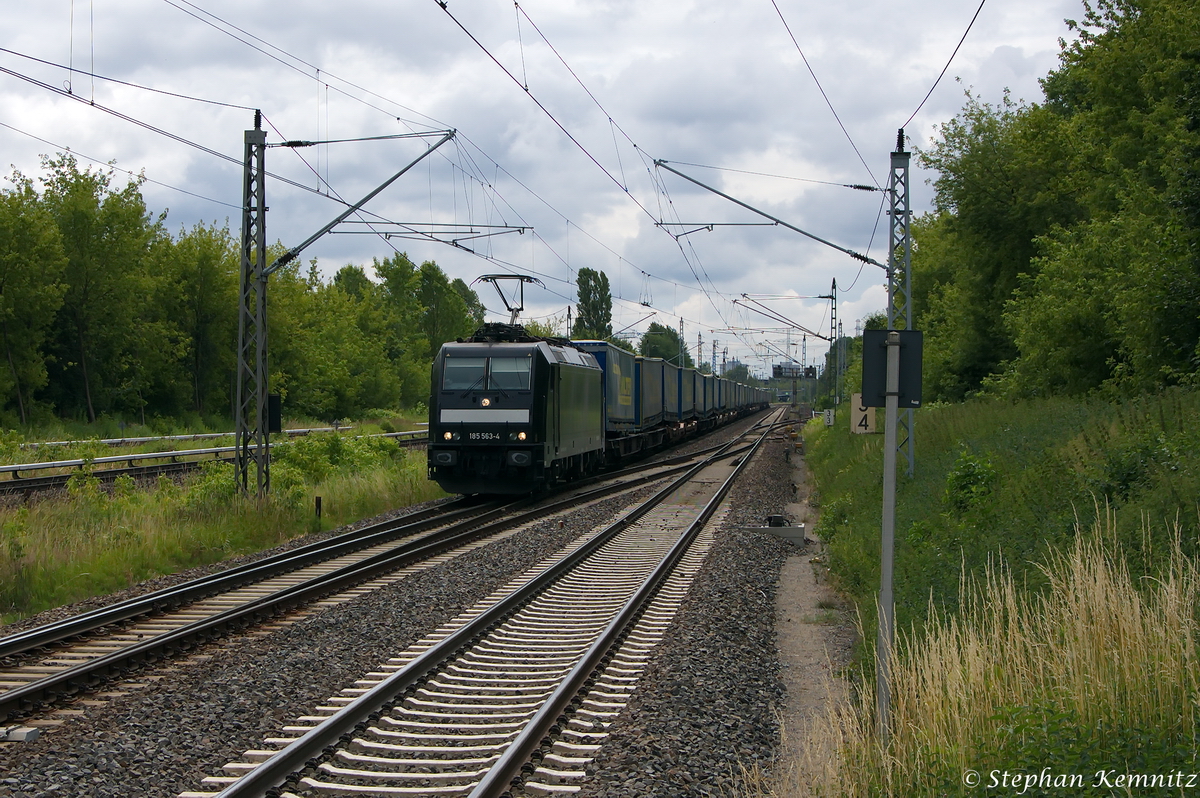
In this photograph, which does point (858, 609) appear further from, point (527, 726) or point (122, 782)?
point (122, 782)

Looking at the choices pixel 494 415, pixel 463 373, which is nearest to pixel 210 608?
pixel 494 415

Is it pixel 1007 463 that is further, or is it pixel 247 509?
pixel 247 509

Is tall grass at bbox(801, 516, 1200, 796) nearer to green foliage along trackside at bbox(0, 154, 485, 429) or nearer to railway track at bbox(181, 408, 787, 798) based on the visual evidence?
railway track at bbox(181, 408, 787, 798)

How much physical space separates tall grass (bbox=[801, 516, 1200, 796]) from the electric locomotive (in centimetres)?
1352

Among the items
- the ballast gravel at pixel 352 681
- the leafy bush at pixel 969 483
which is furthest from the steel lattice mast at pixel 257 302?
the leafy bush at pixel 969 483

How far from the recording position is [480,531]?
607 inches

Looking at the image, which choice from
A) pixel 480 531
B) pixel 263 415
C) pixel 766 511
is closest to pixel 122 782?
pixel 480 531

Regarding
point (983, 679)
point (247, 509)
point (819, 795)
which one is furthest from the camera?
point (247, 509)

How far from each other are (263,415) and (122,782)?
11364 millimetres

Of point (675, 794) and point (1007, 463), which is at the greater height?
point (1007, 463)

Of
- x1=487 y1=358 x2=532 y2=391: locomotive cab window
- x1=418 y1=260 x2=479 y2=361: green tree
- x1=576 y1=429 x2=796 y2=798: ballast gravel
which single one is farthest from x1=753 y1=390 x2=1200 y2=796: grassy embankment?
x1=418 y1=260 x2=479 y2=361: green tree

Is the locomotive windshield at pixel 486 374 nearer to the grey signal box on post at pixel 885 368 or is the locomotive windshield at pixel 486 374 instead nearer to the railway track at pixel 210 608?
the railway track at pixel 210 608

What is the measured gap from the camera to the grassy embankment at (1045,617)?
431 centimetres

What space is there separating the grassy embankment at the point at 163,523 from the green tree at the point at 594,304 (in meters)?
59.9
